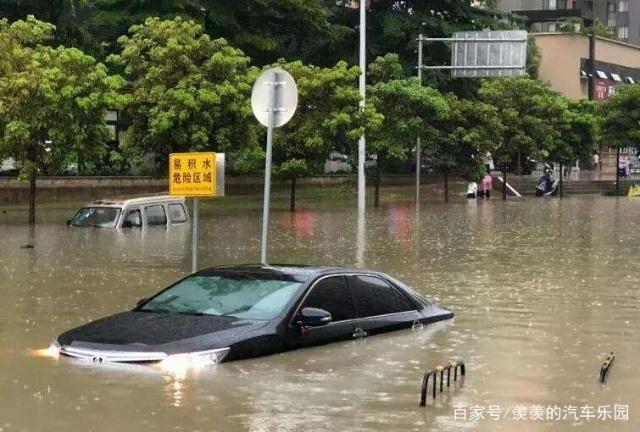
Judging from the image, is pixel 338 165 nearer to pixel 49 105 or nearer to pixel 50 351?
pixel 49 105

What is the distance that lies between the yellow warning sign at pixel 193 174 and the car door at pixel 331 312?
6.78ft

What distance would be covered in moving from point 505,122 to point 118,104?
1092 inches

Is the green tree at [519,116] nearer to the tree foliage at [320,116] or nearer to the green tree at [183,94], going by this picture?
the tree foliage at [320,116]

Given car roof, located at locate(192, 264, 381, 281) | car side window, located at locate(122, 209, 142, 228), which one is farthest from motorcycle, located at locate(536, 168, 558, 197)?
car roof, located at locate(192, 264, 381, 281)

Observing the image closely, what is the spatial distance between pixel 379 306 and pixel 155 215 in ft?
53.6

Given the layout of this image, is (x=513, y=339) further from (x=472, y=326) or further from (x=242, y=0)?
(x=242, y=0)

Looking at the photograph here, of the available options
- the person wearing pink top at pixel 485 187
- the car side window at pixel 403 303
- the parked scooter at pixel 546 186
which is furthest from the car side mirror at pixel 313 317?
the parked scooter at pixel 546 186

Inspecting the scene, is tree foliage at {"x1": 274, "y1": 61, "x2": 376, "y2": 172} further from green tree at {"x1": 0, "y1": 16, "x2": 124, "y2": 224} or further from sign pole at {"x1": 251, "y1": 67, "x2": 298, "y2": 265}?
sign pole at {"x1": 251, "y1": 67, "x2": 298, "y2": 265}

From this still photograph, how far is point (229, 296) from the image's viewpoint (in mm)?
9539

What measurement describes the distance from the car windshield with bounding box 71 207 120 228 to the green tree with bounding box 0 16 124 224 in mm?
1602

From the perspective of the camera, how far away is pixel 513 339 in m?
11.0

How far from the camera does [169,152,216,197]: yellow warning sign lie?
1134cm

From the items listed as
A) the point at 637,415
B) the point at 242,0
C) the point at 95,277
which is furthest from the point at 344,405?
the point at 242,0

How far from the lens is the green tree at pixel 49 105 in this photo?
26000 mm
